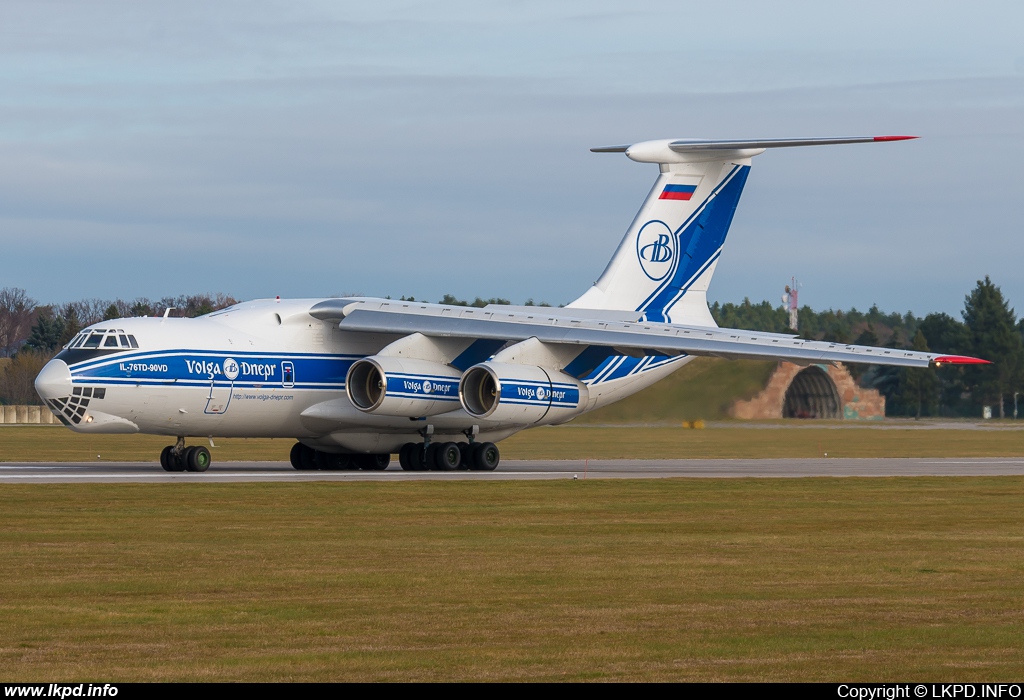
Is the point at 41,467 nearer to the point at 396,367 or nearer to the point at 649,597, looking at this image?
the point at 396,367

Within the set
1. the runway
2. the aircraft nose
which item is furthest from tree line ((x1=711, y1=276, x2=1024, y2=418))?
the aircraft nose

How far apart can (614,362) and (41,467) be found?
1076 cm

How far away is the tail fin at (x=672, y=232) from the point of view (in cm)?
2895

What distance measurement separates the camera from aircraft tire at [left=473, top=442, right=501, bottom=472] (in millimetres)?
26203

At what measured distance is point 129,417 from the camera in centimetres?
2314

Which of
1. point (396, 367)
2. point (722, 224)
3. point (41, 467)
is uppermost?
point (722, 224)

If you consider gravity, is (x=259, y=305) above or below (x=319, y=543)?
above

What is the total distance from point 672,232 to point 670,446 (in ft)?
24.6

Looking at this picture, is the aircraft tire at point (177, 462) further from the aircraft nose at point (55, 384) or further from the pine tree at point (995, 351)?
the pine tree at point (995, 351)

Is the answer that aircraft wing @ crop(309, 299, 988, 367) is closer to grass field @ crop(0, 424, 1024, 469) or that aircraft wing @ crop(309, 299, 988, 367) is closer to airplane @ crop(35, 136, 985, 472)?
airplane @ crop(35, 136, 985, 472)

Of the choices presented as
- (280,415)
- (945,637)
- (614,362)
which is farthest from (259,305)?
(945,637)

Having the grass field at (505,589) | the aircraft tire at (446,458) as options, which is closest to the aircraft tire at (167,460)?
the aircraft tire at (446,458)

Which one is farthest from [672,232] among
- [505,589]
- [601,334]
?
[505,589]

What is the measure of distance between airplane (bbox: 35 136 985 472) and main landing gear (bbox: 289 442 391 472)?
29 mm
